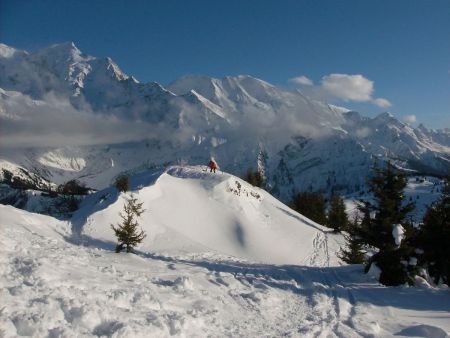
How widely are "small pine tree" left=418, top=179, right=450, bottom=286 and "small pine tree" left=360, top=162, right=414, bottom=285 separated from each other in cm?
89

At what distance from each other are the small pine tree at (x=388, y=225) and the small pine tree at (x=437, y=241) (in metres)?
0.89

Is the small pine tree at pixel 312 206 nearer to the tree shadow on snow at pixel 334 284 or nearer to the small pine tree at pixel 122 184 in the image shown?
the small pine tree at pixel 122 184

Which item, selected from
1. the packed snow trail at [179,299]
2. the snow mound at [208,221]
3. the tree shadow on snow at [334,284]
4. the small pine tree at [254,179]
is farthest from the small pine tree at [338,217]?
the packed snow trail at [179,299]

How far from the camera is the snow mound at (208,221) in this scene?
32.1 metres

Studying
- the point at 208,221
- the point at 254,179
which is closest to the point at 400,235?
the point at 208,221

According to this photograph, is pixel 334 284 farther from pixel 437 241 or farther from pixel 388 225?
pixel 437 241

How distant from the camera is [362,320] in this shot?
15562 millimetres

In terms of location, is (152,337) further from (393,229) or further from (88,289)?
(393,229)

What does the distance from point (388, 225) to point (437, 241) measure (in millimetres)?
2316

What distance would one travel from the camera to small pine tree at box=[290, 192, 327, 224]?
68.4 metres

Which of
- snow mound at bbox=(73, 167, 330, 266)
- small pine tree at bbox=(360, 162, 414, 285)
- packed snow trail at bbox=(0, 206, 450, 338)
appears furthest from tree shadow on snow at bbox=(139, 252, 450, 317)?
snow mound at bbox=(73, 167, 330, 266)

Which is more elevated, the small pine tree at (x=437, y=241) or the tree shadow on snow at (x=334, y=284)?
the small pine tree at (x=437, y=241)

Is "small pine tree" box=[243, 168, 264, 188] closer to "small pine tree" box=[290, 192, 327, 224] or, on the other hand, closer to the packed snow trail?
"small pine tree" box=[290, 192, 327, 224]

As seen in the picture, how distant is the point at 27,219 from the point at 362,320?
19115 mm
